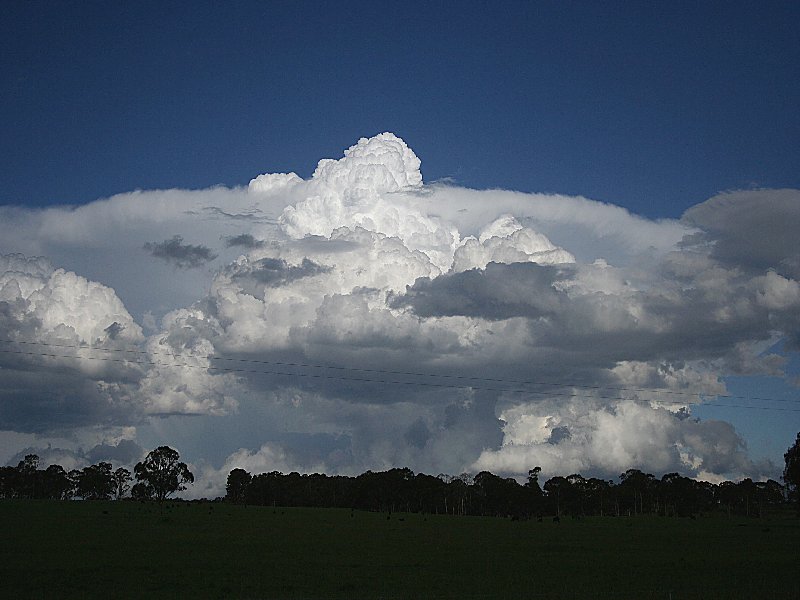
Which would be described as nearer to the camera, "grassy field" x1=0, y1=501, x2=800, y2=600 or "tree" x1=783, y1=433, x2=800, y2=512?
"grassy field" x1=0, y1=501, x2=800, y2=600

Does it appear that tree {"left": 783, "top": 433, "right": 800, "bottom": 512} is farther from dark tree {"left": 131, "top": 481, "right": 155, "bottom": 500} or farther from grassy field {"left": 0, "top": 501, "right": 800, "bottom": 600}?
dark tree {"left": 131, "top": 481, "right": 155, "bottom": 500}

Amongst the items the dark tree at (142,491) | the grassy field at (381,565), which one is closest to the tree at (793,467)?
the grassy field at (381,565)

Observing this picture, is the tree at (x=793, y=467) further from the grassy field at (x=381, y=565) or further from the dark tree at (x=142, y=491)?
the dark tree at (x=142, y=491)

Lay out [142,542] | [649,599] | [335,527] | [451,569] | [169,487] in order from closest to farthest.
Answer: [649,599] → [451,569] → [142,542] → [335,527] → [169,487]

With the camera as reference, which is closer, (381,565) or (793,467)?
(381,565)

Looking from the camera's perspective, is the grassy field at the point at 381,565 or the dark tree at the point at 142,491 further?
the dark tree at the point at 142,491

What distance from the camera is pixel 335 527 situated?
106750 mm

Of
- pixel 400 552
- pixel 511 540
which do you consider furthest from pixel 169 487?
pixel 400 552

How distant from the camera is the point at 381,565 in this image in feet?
186

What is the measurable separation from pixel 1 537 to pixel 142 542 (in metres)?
14.5

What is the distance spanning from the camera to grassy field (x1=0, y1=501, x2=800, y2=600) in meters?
43.5

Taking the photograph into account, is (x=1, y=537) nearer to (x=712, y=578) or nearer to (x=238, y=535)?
(x=238, y=535)

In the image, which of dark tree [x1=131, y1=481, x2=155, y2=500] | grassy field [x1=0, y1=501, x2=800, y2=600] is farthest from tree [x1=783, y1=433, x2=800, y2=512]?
dark tree [x1=131, y1=481, x2=155, y2=500]

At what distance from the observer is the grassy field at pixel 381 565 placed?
143ft
